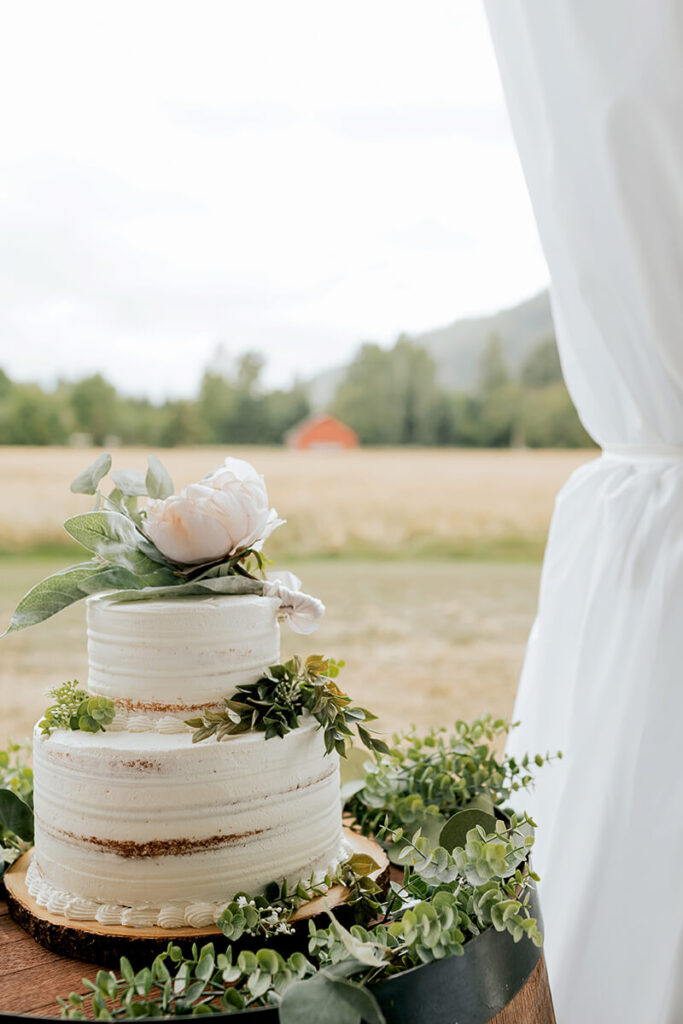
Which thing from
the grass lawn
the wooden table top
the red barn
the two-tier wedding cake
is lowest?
the grass lawn

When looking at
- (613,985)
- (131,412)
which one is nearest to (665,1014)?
(613,985)

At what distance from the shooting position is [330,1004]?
0.65 metres

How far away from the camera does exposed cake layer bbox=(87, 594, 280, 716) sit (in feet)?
2.95

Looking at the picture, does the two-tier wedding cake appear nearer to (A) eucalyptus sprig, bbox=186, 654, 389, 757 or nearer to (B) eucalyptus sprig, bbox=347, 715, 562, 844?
(A) eucalyptus sprig, bbox=186, 654, 389, 757

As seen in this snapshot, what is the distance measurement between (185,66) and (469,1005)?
8.60 ft

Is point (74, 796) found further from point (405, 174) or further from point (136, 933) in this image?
point (405, 174)

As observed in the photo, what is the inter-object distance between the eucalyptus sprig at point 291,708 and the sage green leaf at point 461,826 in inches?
4.0

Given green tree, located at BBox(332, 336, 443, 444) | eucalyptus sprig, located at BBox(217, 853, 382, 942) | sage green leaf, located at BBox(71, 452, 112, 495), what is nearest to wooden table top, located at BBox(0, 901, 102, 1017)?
eucalyptus sprig, located at BBox(217, 853, 382, 942)

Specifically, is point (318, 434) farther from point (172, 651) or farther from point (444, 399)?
point (172, 651)

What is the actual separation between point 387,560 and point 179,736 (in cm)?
240

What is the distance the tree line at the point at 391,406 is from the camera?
282 cm

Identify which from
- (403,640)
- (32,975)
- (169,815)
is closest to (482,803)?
(169,815)

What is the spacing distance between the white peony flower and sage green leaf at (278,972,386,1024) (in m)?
0.41

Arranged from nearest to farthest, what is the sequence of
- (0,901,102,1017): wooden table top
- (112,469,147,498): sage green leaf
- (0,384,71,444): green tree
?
(0,901,102,1017): wooden table top < (112,469,147,498): sage green leaf < (0,384,71,444): green tree
